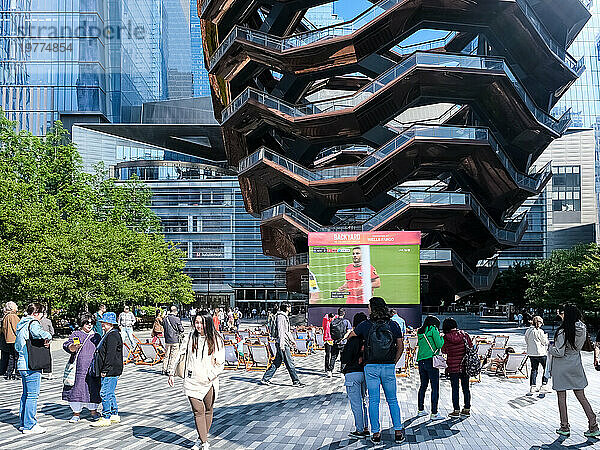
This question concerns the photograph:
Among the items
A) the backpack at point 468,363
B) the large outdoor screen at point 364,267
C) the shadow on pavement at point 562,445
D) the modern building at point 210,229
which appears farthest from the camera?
the modern building at point 210,229

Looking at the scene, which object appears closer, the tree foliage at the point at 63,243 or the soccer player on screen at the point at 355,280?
the tree foliage at the point at 63,243

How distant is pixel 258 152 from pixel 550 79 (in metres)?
23.4

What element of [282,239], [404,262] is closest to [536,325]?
[404,262]

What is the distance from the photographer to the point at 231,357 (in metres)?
19.6

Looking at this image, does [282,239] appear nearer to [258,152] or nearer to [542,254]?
[258,152]

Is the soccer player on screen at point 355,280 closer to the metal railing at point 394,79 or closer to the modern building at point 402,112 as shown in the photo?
the modern building at point 402,112

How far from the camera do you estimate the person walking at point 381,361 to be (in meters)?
9.11

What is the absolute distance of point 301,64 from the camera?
138ft

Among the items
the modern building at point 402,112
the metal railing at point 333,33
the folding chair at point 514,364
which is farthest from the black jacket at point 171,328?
the metal railing at point 333,33

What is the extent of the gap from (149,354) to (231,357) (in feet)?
11.1

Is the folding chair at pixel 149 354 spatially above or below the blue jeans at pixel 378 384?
below

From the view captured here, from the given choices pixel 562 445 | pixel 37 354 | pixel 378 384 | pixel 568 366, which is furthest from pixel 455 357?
pixel 37 354

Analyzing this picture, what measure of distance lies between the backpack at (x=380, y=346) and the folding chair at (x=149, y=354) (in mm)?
A: 13561

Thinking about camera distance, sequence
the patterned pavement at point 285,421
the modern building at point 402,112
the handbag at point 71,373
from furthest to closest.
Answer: the modern building at point 402,112 < the handbag at point 71,373 < the patterned pavement at point 285,421
